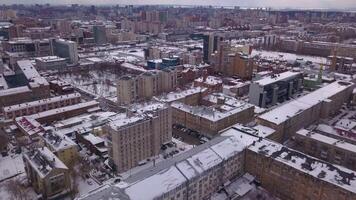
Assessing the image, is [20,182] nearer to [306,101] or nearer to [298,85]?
[306,101]

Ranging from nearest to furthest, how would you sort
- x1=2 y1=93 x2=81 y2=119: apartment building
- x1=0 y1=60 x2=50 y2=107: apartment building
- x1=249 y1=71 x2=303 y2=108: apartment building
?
x1=2 y1=93 x2=81 y2=119: apartment building < x1=249 y1=71 x2=303 y2=108: apartment building < x1=0 y1=60 x2=50 y2=107: apartment building

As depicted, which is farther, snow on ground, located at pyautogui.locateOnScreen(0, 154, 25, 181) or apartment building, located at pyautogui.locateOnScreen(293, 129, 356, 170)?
apartment building, located at pyautogui.locateOnScreen(293, 129, 356, 170)

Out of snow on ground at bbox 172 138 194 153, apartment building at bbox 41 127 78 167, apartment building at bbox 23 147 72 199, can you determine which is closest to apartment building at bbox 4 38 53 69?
apartment building at bbox 41 127 78 167

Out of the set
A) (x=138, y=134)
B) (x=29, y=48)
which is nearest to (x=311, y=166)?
(x=138, y=134)

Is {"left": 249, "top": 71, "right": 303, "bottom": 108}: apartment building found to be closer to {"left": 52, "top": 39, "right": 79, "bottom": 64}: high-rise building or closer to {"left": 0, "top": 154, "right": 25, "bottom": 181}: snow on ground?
{"left": 0, "top": 154, "right": 25, "bottom": 181}: snow on ground

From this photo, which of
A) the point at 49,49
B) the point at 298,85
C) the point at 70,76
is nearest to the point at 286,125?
the point at 298,85

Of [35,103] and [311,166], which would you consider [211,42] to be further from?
[311,166]
